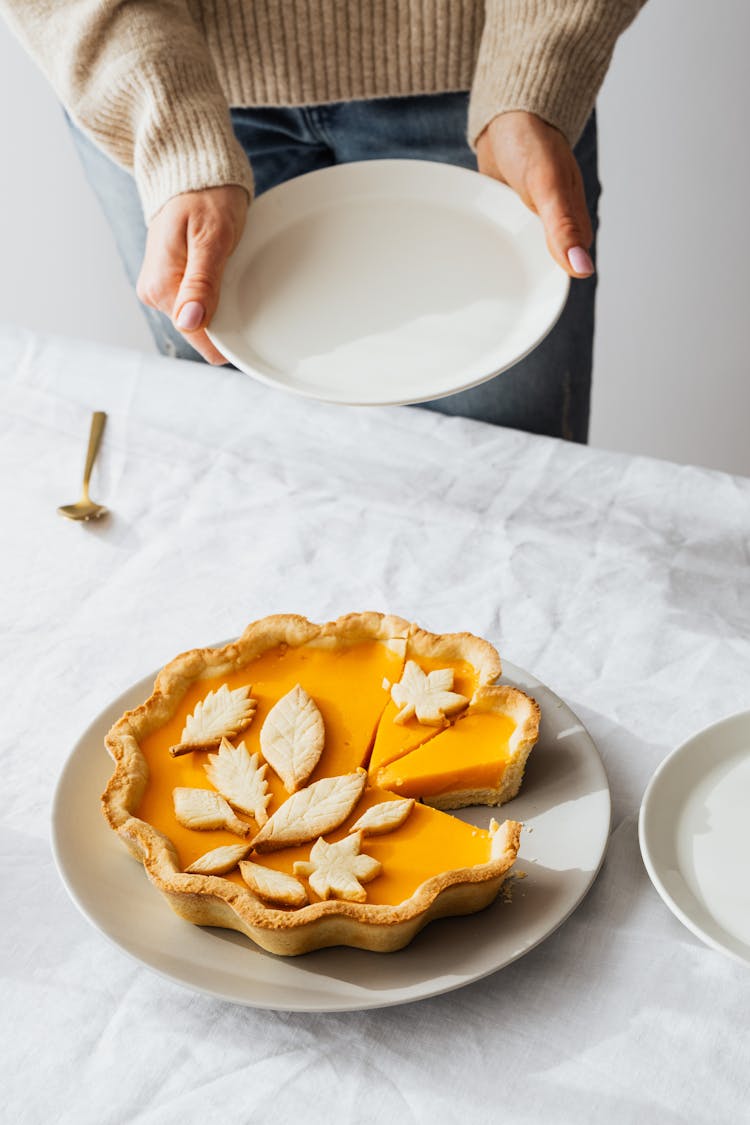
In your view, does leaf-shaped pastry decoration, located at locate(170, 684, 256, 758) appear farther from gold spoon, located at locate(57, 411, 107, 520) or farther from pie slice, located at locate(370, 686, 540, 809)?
gold spoon, located at locate(57, 411, 107, 520)

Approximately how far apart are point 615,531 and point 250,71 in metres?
0.86

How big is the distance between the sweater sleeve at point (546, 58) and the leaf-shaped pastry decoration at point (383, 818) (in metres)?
0.92

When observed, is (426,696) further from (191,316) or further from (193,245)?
(193,245)

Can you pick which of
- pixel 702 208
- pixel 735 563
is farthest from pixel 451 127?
pixel 702 208

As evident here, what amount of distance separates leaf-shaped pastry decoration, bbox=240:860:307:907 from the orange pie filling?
0.01 m

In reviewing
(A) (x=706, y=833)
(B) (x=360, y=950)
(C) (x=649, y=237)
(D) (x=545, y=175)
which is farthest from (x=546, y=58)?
(C) (x=649, y=237)

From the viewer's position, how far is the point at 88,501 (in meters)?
1.51

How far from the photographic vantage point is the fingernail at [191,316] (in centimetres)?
122

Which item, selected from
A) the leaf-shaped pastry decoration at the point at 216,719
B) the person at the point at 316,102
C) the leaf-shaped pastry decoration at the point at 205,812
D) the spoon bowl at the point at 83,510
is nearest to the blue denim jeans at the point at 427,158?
the person at the point at 316,102

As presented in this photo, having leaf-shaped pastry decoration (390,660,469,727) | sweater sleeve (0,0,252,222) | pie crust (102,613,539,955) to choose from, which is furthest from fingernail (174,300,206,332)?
leaf-shaped pastry decoration (390,660,469,727)

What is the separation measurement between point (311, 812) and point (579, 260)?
67cm

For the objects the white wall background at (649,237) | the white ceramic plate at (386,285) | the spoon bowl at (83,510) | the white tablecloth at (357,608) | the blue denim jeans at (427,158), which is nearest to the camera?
the white tablecloth at (357,608)

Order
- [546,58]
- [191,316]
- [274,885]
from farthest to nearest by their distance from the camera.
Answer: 1. [546,58]
2. [191,316]
3. [274,885]

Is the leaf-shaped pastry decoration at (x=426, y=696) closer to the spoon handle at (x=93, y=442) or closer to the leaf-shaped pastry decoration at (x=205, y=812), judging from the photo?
the leaf-shaped pastry decoration at (x=205, y=812)
